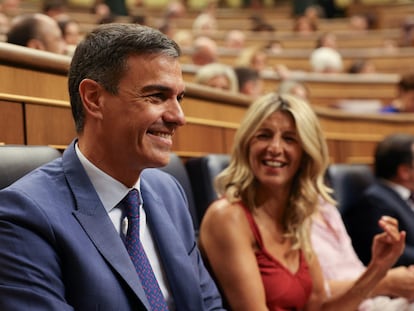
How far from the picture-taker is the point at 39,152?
0.65 metres

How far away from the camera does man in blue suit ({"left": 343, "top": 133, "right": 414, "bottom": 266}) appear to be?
1.23m

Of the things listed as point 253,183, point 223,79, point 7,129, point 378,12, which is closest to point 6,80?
point 7,129

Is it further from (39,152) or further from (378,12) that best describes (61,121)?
(378,12)

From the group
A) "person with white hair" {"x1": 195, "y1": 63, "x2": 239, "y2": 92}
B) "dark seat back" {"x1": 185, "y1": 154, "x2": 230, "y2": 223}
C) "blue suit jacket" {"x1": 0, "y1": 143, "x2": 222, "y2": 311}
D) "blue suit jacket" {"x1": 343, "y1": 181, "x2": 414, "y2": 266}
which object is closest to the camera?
"blue suit jacket" {"x1": 0, "y1": 143, "x2": 222, "y2": 311}

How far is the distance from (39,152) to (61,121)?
14cm

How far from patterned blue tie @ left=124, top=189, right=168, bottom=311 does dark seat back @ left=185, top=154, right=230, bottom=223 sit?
38 centimetres

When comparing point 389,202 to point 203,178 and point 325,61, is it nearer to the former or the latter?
point 203,178

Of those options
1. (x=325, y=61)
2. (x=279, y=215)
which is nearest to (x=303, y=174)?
(x=279, y=215)

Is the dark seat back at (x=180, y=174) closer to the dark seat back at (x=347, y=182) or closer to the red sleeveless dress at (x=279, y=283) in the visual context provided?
the red sleeveless dress at (x=279, y=283)

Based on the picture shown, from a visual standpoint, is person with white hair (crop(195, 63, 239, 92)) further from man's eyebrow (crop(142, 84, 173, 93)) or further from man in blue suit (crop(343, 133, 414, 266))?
man's eyebrow (crop(142, 84, 173, 93))

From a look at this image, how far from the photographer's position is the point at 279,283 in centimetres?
83

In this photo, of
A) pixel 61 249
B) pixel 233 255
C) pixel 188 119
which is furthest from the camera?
pixel 188 119

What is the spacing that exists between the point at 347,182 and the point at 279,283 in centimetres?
56

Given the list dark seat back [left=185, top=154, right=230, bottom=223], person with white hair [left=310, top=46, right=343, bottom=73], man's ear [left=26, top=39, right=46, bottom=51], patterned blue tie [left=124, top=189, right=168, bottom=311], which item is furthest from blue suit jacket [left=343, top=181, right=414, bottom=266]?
person with white hair [left=310, top=46, right=343, bottom=73]
